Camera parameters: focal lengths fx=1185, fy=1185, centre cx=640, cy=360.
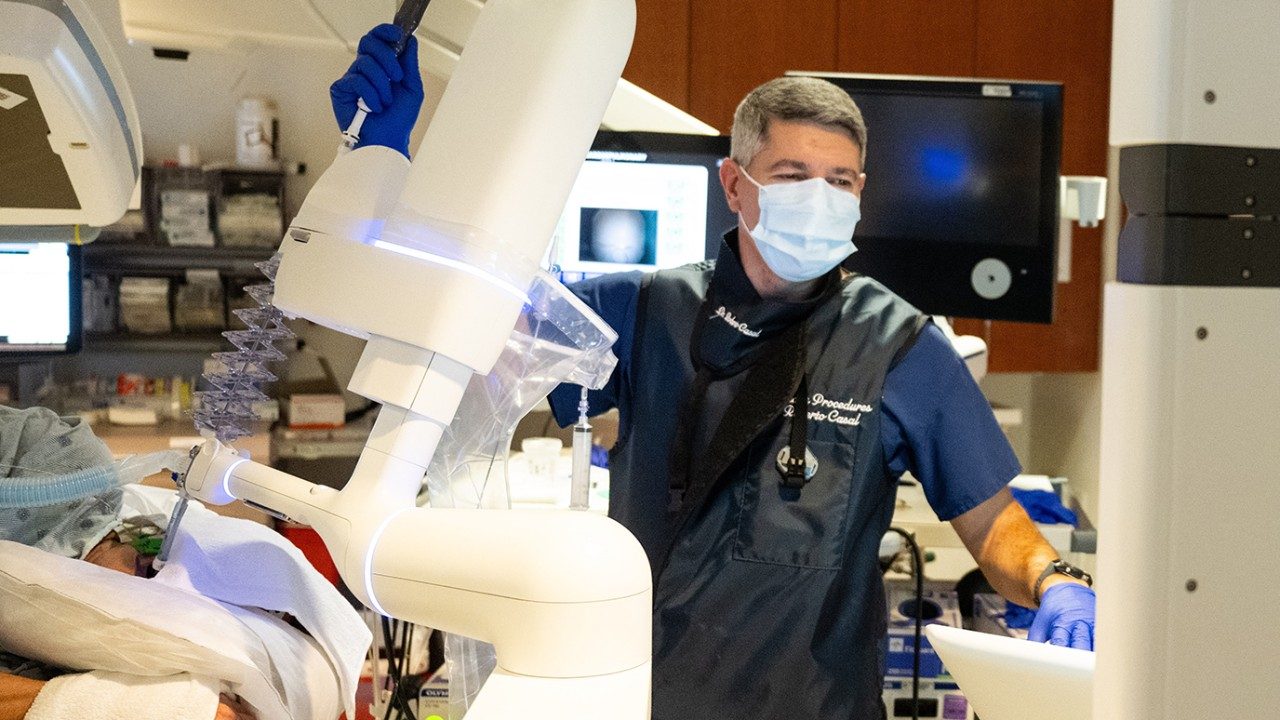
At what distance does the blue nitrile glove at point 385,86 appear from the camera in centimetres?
102

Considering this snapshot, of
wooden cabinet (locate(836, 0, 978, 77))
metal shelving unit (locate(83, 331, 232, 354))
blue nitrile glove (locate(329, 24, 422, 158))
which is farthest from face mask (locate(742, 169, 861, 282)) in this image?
metal shelving unit (locate(83, 331, 232, 354))

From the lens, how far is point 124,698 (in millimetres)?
956

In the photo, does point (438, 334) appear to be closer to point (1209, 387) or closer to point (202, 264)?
point (1209, 387)

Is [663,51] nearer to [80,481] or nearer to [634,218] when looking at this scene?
[634,218]

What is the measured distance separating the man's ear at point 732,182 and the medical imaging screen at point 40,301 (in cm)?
230

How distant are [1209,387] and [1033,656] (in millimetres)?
269

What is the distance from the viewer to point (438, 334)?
87cm

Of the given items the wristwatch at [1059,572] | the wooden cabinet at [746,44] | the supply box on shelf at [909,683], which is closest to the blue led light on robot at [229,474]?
the wristwatch at [1059,572]

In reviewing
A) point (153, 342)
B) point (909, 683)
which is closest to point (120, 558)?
point (909, 683)

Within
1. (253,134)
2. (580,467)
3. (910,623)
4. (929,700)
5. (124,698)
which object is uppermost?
(253,134)

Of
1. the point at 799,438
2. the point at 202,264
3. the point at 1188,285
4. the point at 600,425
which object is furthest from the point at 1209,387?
the point at 202,264

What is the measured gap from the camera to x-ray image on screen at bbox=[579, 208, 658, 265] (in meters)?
2.62

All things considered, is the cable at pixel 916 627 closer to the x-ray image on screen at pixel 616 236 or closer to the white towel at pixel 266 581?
the x-ray image on screen at pixel 616 236

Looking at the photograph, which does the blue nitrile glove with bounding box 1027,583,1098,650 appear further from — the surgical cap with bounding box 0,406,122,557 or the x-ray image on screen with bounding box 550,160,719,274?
the x-ray image on screen with bounding box 550,160,719,274
